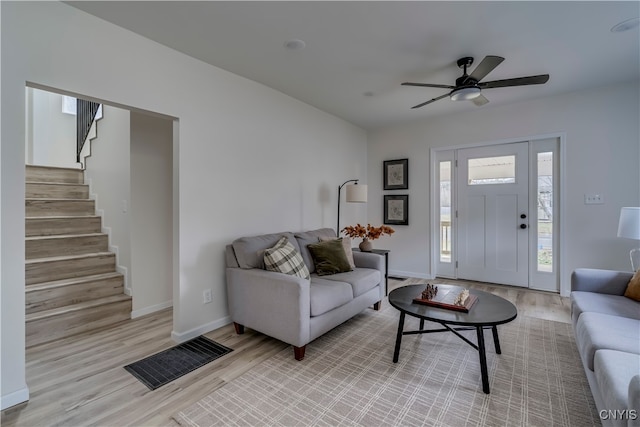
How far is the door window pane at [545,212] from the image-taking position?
3.84 meters

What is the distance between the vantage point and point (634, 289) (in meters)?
2.23

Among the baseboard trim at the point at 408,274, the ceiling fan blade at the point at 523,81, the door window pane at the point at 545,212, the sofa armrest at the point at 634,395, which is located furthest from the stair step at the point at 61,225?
the door window pane at the point at 545,212

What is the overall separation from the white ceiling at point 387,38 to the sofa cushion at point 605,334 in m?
2.08

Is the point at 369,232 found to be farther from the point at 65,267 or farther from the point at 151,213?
the point at 65,267

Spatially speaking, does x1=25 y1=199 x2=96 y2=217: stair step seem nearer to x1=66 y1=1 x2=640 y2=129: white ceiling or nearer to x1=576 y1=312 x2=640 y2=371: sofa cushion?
x1=66 y1=1 x2=640 y2=129: white ceiling

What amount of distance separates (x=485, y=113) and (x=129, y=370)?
4.96 meters

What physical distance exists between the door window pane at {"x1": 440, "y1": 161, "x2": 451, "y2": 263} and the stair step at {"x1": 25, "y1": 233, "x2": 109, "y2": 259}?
4.60m

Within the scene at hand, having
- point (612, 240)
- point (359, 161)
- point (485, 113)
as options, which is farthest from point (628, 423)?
point (359, 161)

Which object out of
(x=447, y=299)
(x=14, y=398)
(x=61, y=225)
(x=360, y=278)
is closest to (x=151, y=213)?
(x=61, y=225)

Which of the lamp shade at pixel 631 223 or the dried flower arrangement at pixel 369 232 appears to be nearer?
the lamp shade at pixel 631 223

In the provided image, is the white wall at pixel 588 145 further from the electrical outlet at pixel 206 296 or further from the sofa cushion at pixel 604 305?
the electrical outlet at pixel 206 296

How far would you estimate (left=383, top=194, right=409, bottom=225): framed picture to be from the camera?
4.82m

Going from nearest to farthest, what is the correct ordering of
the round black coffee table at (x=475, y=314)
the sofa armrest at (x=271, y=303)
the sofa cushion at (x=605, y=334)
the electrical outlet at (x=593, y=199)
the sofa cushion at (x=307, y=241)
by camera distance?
the sofa cushion at (x=605, y=334)
the round black coffee table at (x=475, y=314)
the sofa armrest at (x=271, y=303)
the sofa cushion at (x=307, y=241)
the electrical outlet at (x=593, y=199)

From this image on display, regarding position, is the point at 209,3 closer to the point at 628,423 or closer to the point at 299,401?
the point at 299,401
